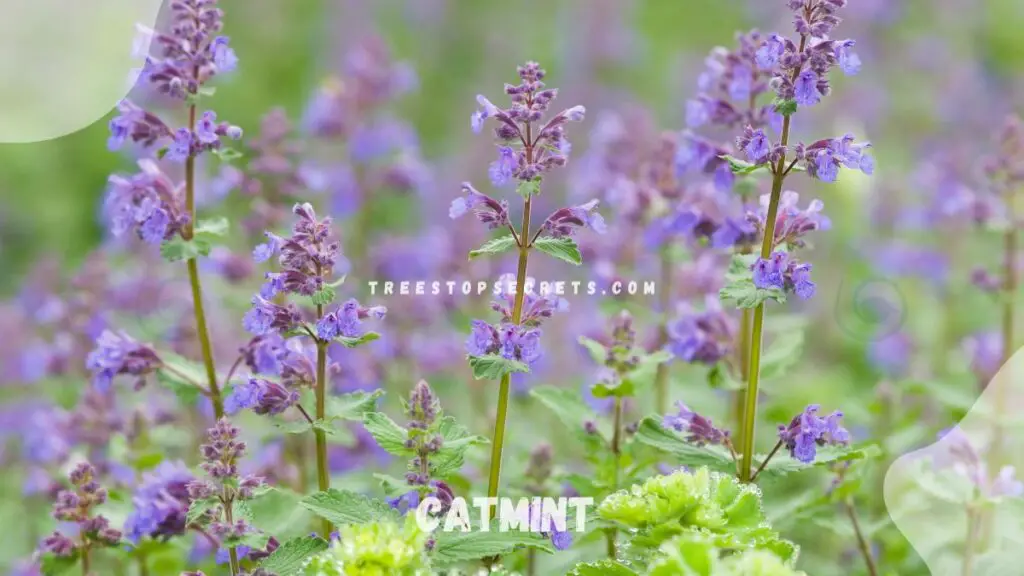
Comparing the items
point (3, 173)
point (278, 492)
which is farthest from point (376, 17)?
point (278, 492)

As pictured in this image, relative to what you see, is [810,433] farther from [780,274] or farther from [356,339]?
[356,339]

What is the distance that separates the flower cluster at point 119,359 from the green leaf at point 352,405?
50cm

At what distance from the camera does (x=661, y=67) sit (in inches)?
295

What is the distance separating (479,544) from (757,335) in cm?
76

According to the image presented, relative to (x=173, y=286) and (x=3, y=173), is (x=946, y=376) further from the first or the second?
(x=3, y=173)

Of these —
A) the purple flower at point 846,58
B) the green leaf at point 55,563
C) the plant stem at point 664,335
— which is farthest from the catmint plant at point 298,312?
the plant stem at point 664,335

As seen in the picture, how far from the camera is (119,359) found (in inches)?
105

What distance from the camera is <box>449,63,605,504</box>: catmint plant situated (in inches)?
88.1

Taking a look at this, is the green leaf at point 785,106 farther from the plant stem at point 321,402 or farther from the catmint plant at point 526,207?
the plant stem at point 321,402

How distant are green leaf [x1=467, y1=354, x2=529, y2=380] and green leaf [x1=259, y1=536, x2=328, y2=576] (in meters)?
0.52

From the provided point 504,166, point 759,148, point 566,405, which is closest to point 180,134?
point 504,166

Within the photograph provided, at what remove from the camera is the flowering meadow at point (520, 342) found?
227 centimetres

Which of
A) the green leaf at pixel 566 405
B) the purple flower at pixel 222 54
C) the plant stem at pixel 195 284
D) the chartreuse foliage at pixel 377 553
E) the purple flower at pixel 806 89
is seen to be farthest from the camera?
the green leaf at pixel 566 405

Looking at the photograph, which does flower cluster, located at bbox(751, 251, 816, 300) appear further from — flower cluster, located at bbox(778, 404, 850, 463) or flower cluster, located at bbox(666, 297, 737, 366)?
flower cluster, located at bbox(666, 297, 737, 366)
